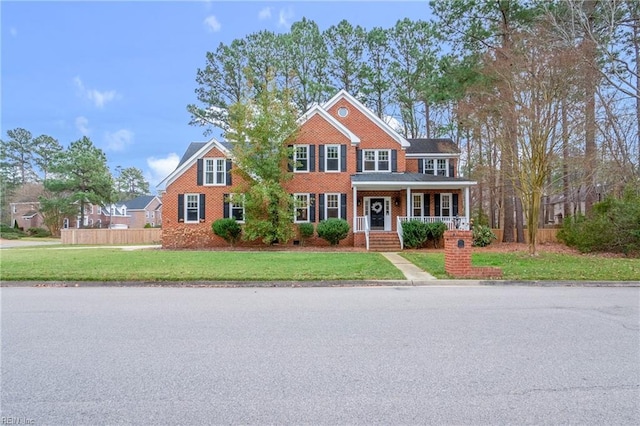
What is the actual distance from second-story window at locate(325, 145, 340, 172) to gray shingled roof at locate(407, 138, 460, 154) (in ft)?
16.7

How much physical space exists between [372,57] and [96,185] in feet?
101

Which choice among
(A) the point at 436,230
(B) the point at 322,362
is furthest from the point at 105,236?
(B) the point at 322,362

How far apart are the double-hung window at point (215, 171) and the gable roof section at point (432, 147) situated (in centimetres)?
1112

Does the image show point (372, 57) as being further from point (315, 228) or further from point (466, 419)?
point (466, 419)

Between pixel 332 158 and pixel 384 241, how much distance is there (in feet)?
18.4

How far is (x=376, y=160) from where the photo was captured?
22.3 m

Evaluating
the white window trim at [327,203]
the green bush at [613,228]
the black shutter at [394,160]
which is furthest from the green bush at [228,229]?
the green bush at [613,228]

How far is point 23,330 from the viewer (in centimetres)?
529

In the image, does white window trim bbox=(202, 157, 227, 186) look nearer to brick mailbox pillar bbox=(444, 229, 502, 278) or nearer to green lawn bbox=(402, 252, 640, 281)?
green lawn bbox=(402, 252, 640, 281)

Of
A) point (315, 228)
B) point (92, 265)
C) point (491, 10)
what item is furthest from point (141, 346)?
point (491, 10)

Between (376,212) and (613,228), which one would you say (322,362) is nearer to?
(613,228)

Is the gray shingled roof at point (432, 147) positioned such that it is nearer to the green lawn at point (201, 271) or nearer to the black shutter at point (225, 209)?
the black shutter at point (225, 209)

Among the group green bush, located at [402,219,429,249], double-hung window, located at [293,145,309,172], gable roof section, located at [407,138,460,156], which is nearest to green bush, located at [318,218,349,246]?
green bush, located at [402,219,429,249]

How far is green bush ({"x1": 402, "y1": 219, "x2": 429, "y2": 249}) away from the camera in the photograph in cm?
1903
